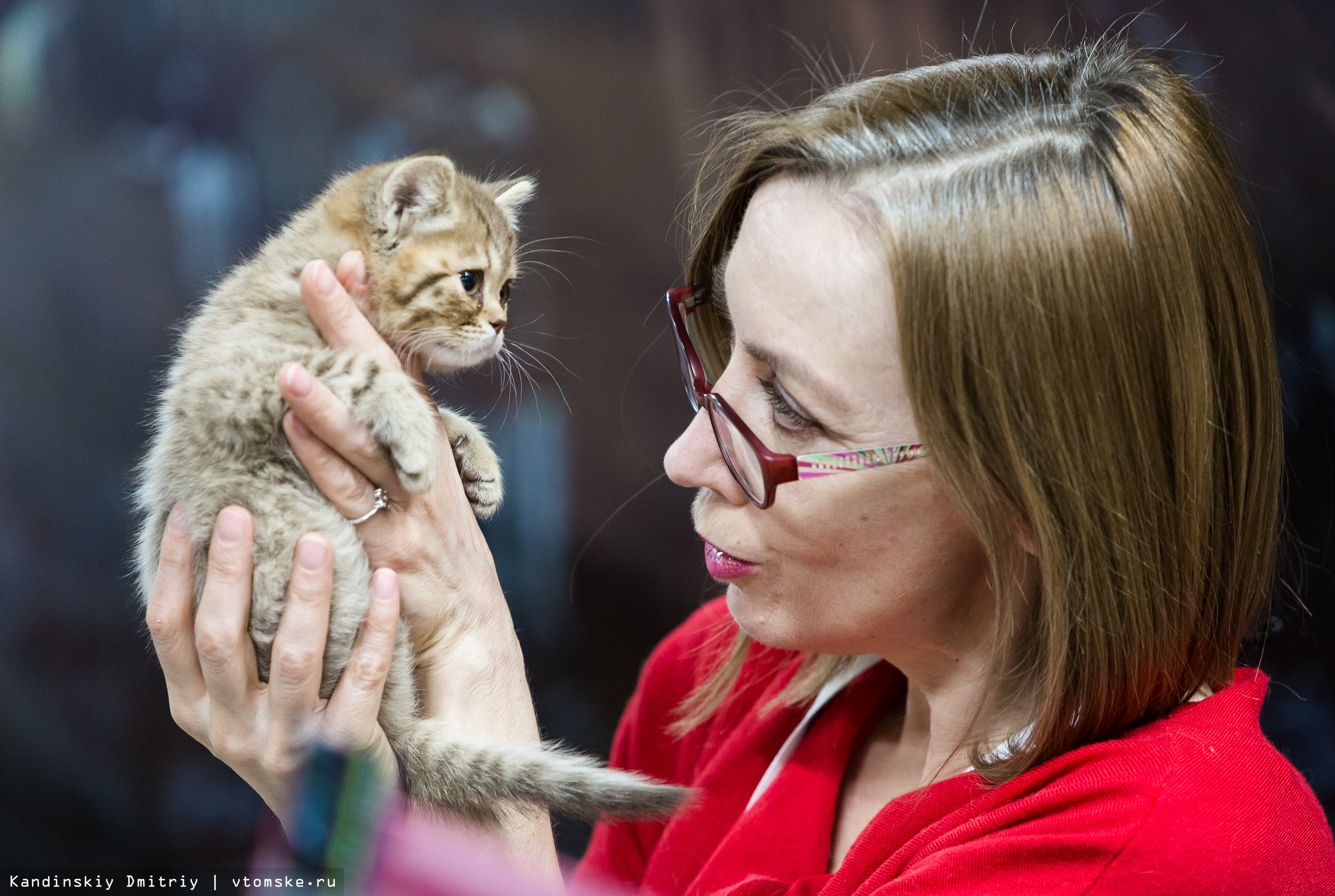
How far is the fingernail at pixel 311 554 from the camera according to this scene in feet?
3.01

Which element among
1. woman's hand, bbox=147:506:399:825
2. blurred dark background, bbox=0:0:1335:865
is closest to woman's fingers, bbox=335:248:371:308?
woman's hand, bbox=147:506:399:825

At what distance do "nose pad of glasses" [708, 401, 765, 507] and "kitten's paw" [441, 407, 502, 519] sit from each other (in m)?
0.43

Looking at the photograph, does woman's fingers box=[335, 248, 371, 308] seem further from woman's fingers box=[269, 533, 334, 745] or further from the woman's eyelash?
the woman's eyelash

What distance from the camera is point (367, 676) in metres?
0.97

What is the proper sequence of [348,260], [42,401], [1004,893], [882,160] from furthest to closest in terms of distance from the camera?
[42,401] → [348,260] → [882,160] → [1004,893]

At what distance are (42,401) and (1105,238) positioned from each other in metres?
1.49

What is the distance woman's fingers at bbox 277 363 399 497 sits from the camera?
3.04ft

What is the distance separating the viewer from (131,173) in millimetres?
1432

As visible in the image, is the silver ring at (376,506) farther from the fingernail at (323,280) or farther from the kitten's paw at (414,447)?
the fingernail at (323,280)

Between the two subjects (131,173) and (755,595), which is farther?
(131,173)

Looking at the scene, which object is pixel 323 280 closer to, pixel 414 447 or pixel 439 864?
pixel 414 447

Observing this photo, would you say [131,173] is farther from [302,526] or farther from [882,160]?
[882,160]

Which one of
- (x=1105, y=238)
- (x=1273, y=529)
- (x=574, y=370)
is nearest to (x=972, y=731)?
(x=1273, y=529)

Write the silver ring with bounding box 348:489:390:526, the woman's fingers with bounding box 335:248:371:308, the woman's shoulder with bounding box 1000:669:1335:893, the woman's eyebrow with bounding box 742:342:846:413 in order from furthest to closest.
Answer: the woman's fingers with bounding box 335:248:371:308 → the silver ring with bounding box 348:489:390:526 → the woman's eyebrow with bounding box 742:342:846:413 → the woman's shoulder with bounding box 1000:669:1335:893
